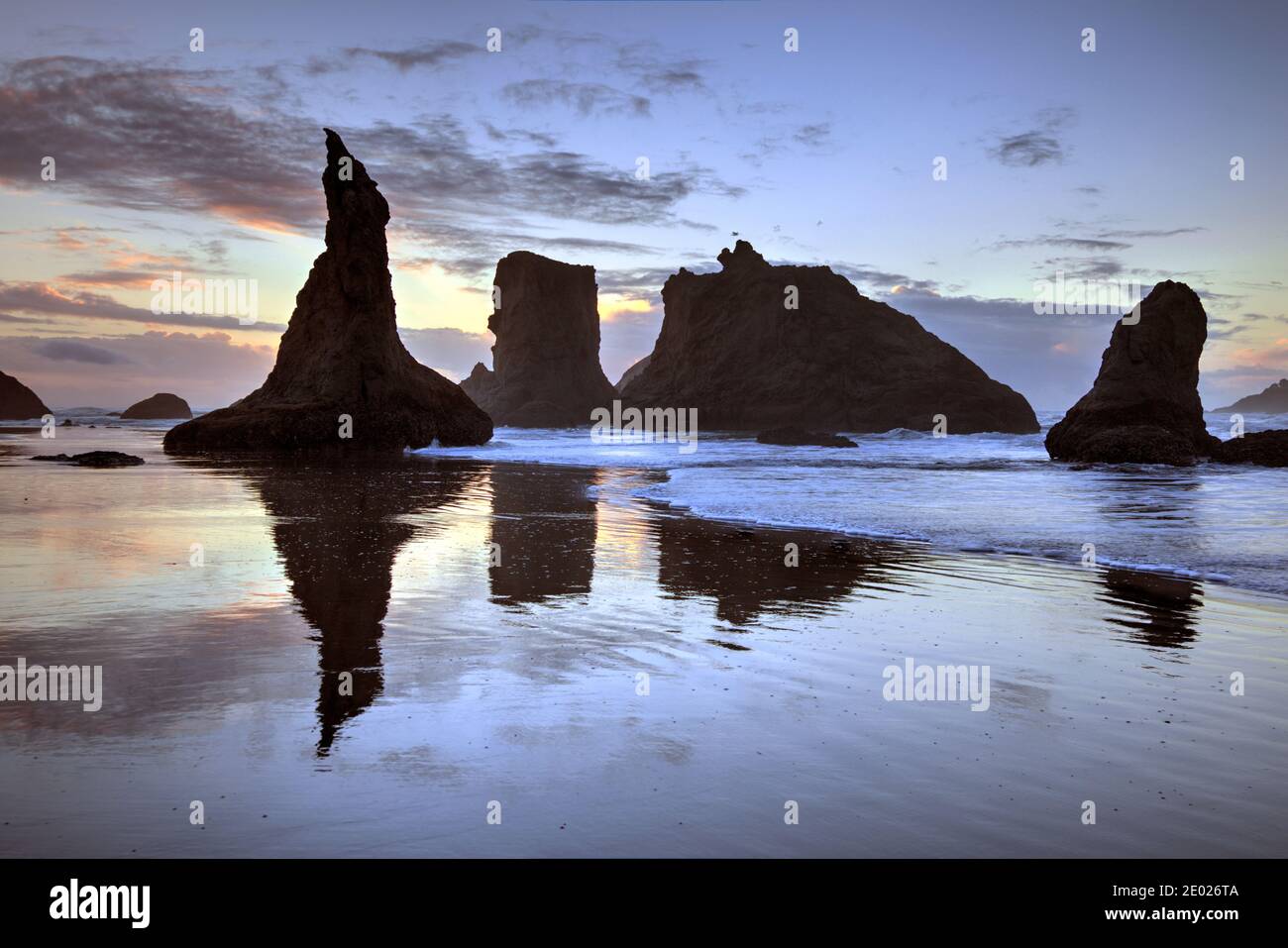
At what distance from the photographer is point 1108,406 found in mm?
37875

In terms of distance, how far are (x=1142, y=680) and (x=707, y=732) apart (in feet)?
11.6

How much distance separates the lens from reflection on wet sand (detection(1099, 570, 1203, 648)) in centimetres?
788

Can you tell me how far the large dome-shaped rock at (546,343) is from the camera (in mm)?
164500

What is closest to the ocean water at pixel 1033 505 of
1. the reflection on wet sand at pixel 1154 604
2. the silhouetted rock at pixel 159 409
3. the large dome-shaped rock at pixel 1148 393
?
the reflection on wet sand at pixel 1154 604

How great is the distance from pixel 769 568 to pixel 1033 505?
10.6m

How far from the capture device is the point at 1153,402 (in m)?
37.1

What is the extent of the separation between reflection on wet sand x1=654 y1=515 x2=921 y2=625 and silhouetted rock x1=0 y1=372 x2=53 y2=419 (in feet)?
484

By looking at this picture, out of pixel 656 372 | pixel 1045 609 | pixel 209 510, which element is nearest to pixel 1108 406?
pixel 1045 609

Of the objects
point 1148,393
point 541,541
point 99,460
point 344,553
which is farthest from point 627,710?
point 1148,393

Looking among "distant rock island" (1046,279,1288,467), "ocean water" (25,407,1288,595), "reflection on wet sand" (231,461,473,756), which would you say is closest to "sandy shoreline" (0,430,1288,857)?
"reflection on wet sand" (231,461,473,756)

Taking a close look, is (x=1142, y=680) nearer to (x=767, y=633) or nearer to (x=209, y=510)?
(x=767, y=633)
